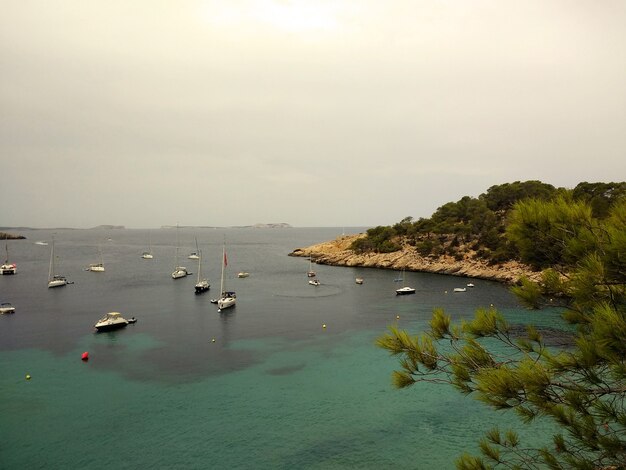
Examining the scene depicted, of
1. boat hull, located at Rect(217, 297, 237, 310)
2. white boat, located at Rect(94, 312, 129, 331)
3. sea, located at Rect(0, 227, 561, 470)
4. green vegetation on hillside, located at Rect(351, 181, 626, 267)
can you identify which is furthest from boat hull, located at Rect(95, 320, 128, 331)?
green vegetation on hillside, located at Rect(351, 181, 626, 267)

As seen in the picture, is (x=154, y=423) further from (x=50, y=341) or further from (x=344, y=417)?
(x=50, y=341)

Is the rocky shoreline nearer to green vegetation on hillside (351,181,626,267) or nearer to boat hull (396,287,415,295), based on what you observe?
green vegetation on hillside (351,181,626,267)

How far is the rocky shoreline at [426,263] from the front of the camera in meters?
Result: 65.1

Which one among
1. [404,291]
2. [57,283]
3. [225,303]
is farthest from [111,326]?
[404,291]

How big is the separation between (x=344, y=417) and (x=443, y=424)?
4.70m

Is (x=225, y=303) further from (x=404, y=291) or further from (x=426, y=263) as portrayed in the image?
(x=426, y=263)

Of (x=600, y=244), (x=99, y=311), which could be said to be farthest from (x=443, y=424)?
(x=99, y=311)

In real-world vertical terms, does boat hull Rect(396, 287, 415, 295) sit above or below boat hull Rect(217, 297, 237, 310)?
above

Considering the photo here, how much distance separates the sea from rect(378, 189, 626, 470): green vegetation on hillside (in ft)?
37.0

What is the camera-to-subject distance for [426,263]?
256ft

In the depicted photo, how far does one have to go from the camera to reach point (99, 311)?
4591 centimetres

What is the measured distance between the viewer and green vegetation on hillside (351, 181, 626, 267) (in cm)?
7475

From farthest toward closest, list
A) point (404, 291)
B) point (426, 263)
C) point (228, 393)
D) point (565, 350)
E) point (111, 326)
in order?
point (426, 263), point (404, 291), point (111, 326), point (228, 393), point (565, 350)

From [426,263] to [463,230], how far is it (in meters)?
9.76
